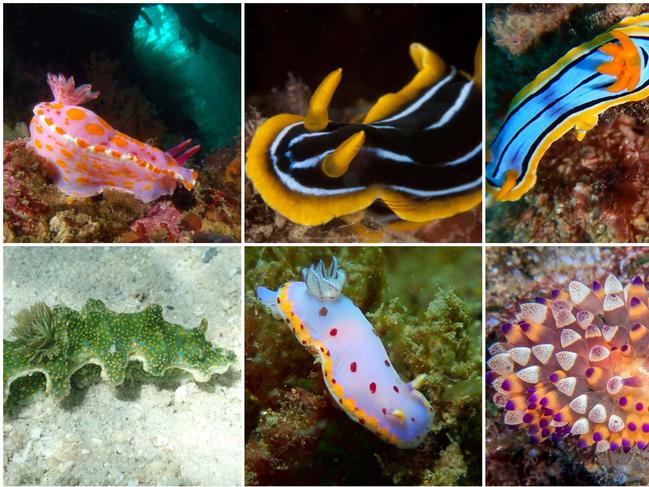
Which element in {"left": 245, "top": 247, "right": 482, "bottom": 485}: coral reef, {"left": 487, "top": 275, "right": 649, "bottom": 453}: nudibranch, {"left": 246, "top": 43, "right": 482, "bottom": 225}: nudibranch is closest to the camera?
{"left": 487, "top": 275, "right": 649, "bottom": 453}: nudibranch

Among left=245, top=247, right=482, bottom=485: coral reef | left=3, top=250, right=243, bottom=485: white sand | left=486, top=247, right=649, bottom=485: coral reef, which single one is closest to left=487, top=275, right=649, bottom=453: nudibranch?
left=486, top=247, right=649, bottom=485: coral reef

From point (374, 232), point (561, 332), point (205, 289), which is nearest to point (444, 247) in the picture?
point (374, 232)

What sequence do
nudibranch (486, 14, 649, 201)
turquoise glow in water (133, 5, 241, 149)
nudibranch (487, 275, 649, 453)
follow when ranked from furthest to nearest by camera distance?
1. turquoise glow in water (133, 5, 241, 149)
2. nudibranch (486, 14, 649, 201)
3. nudibranch (487, 275, 649, 453)

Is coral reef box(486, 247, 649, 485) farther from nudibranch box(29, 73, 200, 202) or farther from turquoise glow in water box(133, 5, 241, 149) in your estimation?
nudibranch box(29, 73, 200, 202)

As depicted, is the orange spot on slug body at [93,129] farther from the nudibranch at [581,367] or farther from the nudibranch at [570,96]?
the nudibranch at [581,367]

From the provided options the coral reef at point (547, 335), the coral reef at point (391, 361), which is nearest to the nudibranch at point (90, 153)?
the coral reef at point (391, 361)

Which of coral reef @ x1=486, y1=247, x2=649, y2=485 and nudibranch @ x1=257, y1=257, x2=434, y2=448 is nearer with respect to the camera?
nudibranch @ x1=257, y1=257, x2=434, y2=448

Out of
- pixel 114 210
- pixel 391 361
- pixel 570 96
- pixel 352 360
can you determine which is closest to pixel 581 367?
pixel 391 361
